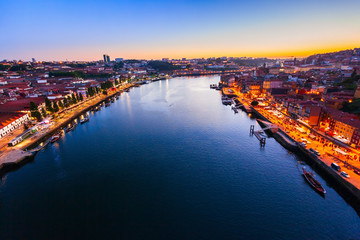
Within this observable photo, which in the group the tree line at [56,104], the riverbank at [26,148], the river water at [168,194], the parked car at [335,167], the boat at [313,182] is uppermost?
the tree line at [56,104]

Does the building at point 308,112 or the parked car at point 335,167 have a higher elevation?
the building at point 308,112

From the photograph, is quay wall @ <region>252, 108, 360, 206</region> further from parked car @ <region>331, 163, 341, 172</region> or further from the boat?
the boat

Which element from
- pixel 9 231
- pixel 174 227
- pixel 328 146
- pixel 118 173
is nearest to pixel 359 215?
pixel 328 146

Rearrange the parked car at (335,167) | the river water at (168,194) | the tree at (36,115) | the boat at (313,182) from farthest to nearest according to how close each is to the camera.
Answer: the tree at (36,115)
the parked car at (335,167)
the boat at (313,182)
the river water at (168,194)

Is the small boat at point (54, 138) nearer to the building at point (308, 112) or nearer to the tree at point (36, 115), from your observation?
the tree at point (36, 115)

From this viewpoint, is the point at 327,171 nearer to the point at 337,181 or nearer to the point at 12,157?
the point at 337,181

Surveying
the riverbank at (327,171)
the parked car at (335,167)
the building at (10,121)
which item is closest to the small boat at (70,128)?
the building at (10,121)
